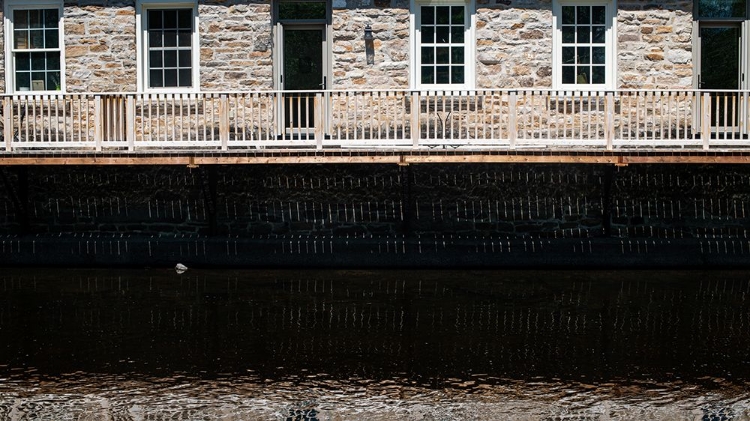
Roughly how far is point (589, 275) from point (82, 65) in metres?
8.39

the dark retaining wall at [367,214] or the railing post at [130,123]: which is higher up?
the railing post at [130,123]

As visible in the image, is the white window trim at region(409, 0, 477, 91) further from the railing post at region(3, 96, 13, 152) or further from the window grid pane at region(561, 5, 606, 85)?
the railing post at region(3, 96, 13, 152)

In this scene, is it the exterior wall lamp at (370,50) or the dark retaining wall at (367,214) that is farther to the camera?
the exterior wall lamp at (370,50)

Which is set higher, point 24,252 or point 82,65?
point 82,65

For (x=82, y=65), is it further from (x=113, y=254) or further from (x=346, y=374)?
(x=346, y=374)

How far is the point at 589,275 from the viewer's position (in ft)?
47.0

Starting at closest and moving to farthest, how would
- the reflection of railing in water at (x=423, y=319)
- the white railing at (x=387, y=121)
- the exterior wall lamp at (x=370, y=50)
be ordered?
the reflection of railing in water at (x=423, y=319)
the white railing at (x=387, y=121)
the exterior wall lamp at (x=370, y=50)

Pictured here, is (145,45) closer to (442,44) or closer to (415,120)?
(442,44)

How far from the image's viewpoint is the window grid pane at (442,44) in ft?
52.1

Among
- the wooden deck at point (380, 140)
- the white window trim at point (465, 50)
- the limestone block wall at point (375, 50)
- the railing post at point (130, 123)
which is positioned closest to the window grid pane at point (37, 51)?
the wooden deck at point (380, 140)

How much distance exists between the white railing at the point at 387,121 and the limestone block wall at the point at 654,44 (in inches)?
13.5

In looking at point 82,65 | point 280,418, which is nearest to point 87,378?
point 280,418

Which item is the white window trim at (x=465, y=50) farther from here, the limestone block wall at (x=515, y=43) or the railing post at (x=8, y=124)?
the railing post at (x=8, y=124)

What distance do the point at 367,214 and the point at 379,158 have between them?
182 centimetres
